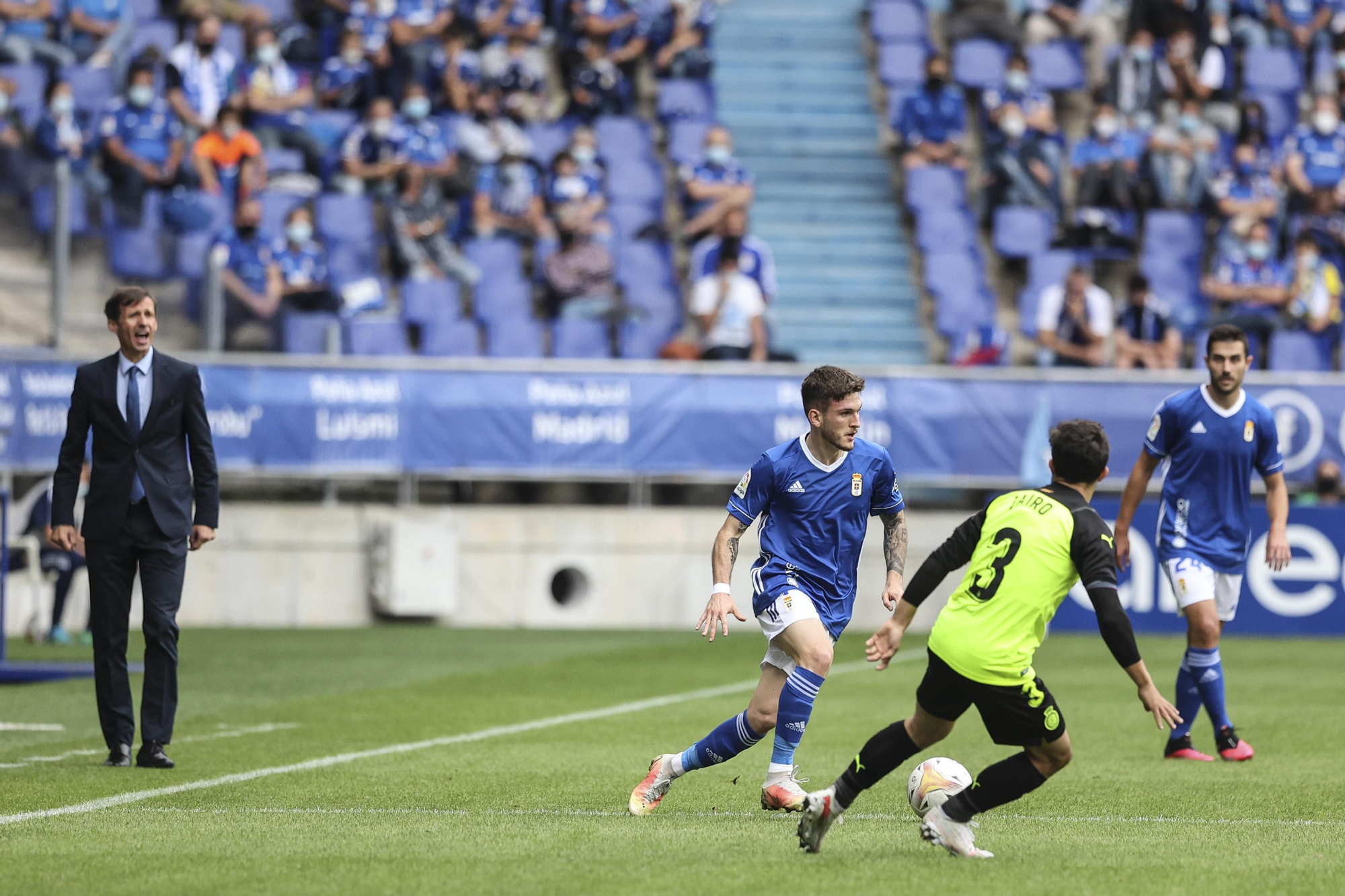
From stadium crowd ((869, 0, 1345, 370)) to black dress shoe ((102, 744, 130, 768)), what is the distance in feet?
43.5

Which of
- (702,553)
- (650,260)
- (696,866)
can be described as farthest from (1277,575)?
(696,866)

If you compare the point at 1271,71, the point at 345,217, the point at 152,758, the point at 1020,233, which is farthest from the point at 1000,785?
the point at 1271,71

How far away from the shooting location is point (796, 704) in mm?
7395

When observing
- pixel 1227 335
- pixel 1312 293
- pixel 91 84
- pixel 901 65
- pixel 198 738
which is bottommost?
pixel 198 738

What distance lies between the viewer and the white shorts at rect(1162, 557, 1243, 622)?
10.2 m

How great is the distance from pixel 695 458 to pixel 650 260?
147 inches

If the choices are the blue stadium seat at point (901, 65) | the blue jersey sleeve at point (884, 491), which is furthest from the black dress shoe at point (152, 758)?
the blue stadium seat at point (901, 65)

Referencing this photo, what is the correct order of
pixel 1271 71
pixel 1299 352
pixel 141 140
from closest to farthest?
pixel 141 140
pixel 1299 352
pixel 1271 71

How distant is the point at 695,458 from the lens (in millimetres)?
18906

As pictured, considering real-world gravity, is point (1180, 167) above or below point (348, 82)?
below

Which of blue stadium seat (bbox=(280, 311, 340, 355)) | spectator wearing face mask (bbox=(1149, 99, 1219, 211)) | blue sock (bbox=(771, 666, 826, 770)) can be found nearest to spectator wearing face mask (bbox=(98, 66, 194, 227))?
blue stadium seat (bbox=(280, 311, 340, 355))

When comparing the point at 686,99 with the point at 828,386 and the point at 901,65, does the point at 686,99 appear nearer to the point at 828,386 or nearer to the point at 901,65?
the point at 901,65

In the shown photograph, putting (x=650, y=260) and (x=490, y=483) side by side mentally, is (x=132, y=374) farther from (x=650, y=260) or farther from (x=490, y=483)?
(x=650, y=260)

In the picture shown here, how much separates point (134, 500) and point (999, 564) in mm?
4741
